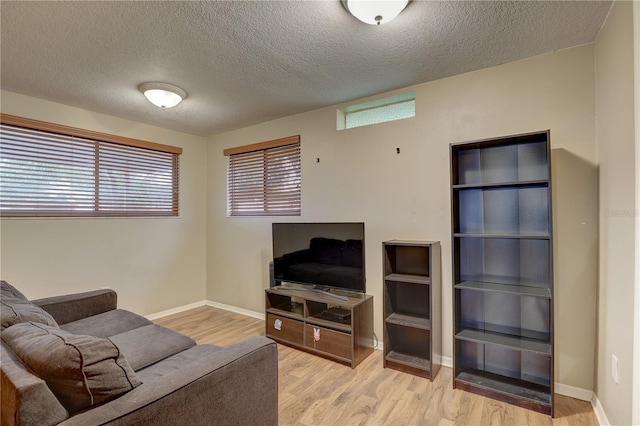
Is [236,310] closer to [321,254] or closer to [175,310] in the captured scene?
[175,310]

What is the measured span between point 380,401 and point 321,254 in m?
1.34

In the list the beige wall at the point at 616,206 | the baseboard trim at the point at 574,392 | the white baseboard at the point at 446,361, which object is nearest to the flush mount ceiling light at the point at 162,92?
the beige wall at the point at 616,206

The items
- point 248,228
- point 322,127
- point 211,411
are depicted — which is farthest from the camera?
point 248,228

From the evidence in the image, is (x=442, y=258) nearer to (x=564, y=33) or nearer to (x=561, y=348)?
(x=561, y=348)

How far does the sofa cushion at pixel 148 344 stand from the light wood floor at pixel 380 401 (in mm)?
825

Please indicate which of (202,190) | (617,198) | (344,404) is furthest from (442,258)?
(202,190)

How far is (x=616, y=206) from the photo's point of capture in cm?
172

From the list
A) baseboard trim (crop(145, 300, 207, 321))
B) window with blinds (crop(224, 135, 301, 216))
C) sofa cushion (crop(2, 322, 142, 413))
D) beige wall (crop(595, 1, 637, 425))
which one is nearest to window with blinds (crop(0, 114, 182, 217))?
window with blinds (crop(224, 135, 301, 216))

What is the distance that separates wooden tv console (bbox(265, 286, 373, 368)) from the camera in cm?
268

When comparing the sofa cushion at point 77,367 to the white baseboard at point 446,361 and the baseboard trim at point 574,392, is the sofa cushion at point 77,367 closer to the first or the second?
the white baseboard at point 446,361

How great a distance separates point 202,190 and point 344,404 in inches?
137

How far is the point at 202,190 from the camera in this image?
178 inches

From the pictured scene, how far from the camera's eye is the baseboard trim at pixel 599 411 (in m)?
1.83

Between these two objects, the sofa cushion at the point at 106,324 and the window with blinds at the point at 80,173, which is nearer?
the sofa cushion at the point at 106,324
